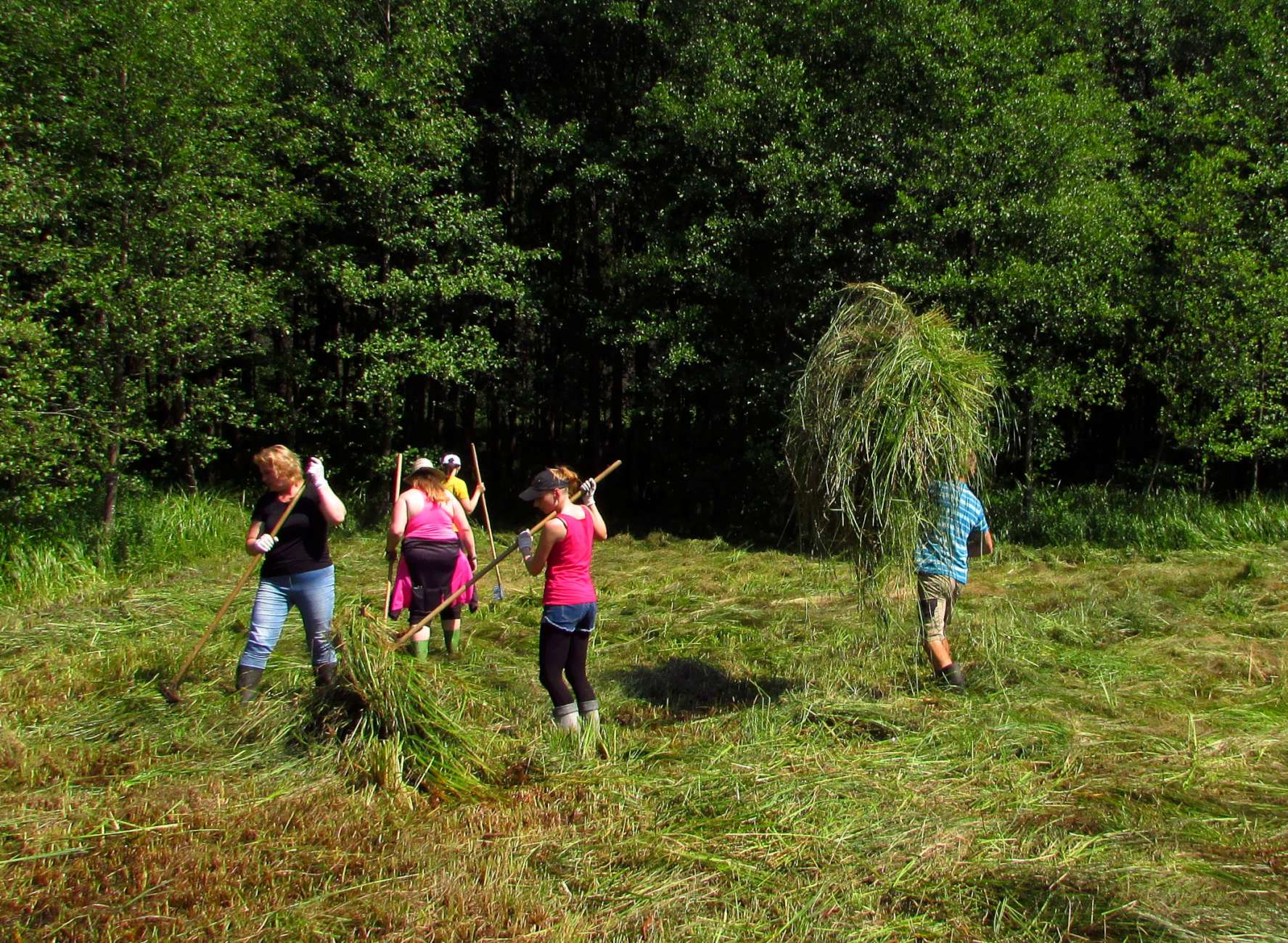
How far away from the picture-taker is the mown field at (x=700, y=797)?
356 cm

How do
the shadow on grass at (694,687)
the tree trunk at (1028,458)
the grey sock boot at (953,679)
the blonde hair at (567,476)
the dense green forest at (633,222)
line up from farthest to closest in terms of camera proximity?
1. the tree trunk at (1028,458)
2. the dense green forest at (633,222)
3. the shadow on grass at (694,687)
4. the grey sock boot at (953,679)
5. the blonde hair at (567,476)

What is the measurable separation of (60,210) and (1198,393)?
13617 mm

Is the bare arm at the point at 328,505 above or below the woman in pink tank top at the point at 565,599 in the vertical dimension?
above

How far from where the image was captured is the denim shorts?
5191 mm

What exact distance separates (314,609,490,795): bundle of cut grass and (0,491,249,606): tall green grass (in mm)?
5622

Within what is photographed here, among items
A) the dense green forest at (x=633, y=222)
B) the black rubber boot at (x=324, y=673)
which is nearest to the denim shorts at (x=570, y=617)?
the black rubber boot at (x=324, y=673)

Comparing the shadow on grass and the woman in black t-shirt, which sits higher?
the woman in black t-shirt

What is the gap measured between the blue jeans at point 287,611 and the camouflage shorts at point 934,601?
3413mm

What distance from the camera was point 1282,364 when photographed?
12.8 metres

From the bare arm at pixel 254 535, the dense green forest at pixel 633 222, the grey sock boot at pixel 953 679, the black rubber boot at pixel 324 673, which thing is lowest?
the grey sock boot at pixel 953 679

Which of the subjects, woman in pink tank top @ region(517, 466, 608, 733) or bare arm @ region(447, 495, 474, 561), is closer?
woman in pink tank top @ region(517, 466, 608, 733)

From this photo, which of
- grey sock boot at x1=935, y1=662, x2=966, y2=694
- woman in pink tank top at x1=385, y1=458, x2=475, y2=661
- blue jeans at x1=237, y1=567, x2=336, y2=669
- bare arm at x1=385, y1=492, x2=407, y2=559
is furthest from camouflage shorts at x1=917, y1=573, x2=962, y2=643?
blue jeans at x1=237, y1=567, x2=336, y2=669

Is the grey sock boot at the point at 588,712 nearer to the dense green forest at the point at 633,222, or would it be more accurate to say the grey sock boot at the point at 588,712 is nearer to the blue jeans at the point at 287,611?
the blue jeans at the point at 287,611

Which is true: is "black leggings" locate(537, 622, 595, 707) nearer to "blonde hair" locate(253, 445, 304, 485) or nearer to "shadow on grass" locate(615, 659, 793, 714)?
"shadow on grass" locate(615, 659, 793, 714)
